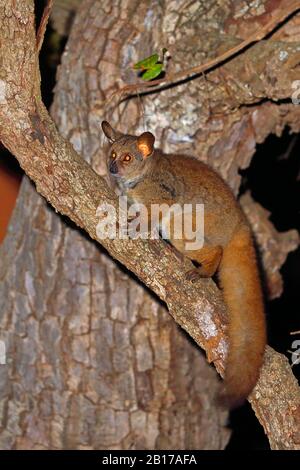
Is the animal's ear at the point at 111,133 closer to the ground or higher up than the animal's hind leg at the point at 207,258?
higher up

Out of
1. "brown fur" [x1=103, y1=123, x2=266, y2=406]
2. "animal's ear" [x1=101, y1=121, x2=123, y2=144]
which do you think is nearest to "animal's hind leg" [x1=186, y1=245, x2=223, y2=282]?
"brown fur" [x1=103, y1=123, x2=266, y2=406]

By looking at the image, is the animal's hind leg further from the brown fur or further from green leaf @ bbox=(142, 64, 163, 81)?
green leaf @ bbox=(142, 64, 163, 81)

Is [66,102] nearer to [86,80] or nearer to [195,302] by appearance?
[86,80]

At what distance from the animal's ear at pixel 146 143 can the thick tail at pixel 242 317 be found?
0.62m

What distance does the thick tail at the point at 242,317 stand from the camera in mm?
2756

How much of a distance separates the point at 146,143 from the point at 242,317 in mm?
1049

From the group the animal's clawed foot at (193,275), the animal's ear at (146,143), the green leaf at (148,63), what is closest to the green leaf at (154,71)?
the green leaf at (148,63)

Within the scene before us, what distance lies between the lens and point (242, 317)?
2.97 m

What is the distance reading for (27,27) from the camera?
265 centimetres

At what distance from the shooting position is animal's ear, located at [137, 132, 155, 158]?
3432 millimetres

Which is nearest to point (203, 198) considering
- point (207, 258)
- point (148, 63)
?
point (207, 258)

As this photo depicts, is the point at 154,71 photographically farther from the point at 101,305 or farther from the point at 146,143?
the point at 101,305

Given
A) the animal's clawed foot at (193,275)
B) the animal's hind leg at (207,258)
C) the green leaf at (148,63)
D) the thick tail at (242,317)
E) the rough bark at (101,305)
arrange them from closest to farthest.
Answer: the thick tail at (242,317), the animal's clawed foot at (193,275), the animal's hind leg at (207,258), the green leaf at (148,63), the rough bark at (101,305)

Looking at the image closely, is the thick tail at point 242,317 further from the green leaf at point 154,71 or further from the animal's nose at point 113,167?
the green leaf at point 154,71
